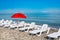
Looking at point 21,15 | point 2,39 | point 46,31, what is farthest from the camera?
point 21,15

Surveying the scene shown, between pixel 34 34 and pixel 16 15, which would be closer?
pixel 34 34

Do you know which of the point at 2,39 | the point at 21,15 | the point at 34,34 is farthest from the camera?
the point at 21,15

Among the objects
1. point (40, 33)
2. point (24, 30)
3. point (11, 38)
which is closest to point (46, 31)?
point (40, 33)

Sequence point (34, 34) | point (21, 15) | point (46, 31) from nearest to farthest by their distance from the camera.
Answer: point (34, 34) < point (46, 31) < point (21, 15)

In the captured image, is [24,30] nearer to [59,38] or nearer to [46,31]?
[46,31]

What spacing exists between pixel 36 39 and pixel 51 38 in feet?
2.84

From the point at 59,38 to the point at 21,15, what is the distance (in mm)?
4974

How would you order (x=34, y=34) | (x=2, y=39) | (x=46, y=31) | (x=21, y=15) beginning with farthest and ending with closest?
1. (x=21, y=15)
2. (x=46, y=31)
3. (x=34, y=34)
4. (x=2, y=39)

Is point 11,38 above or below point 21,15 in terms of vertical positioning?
below

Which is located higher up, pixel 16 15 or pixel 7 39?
pixel 16 15

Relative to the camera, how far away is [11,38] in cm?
873

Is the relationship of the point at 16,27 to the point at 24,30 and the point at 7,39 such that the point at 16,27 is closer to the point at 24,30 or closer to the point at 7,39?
the point at 24,30

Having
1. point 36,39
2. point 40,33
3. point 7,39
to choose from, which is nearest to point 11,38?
point 7,39

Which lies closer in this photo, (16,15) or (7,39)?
(7,39)
